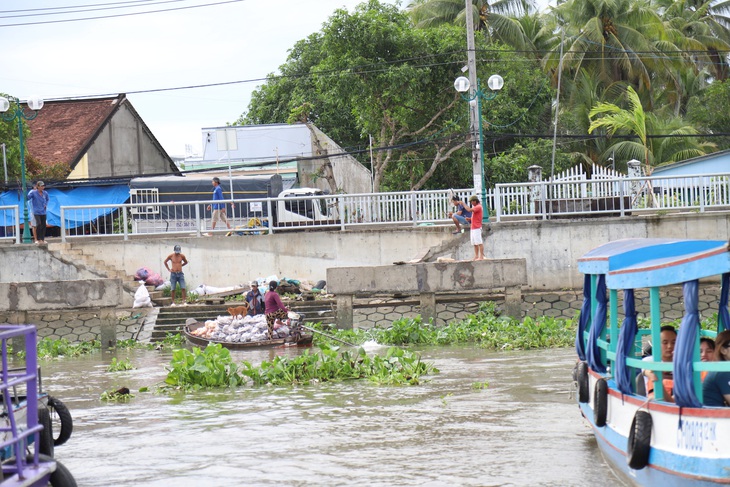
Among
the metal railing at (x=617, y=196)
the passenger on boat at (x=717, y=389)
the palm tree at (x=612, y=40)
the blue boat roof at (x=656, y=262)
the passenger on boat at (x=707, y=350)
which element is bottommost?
the passenger on boat at (x=717, y=389)

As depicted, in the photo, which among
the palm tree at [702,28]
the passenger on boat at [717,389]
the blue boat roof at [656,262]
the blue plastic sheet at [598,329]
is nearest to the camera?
the blue boat roof at [656,262]

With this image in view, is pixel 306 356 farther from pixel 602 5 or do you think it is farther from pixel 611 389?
pixel 602 5

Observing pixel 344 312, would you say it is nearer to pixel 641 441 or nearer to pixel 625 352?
pixel 625 352

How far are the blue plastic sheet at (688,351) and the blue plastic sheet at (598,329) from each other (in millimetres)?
2811

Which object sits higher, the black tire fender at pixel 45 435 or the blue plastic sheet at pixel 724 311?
the blue plastic sheet at pixel 724 311

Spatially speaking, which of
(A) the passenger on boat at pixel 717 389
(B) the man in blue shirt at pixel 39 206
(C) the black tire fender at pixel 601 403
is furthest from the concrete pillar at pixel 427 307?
(A) the passenger on boat at pixel 717 389

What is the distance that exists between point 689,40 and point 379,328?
23380 millimetres

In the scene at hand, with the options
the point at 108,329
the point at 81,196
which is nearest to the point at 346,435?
the point at 108,329

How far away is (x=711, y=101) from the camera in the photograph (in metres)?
40.4

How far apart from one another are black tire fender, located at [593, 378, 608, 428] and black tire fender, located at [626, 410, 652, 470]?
1.27m

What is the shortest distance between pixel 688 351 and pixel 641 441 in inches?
38.4

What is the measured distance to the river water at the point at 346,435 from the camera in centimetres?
966

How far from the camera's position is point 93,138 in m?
39.2

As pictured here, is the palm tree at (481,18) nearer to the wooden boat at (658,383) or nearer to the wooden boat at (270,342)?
the wooden boat at (270,342)
